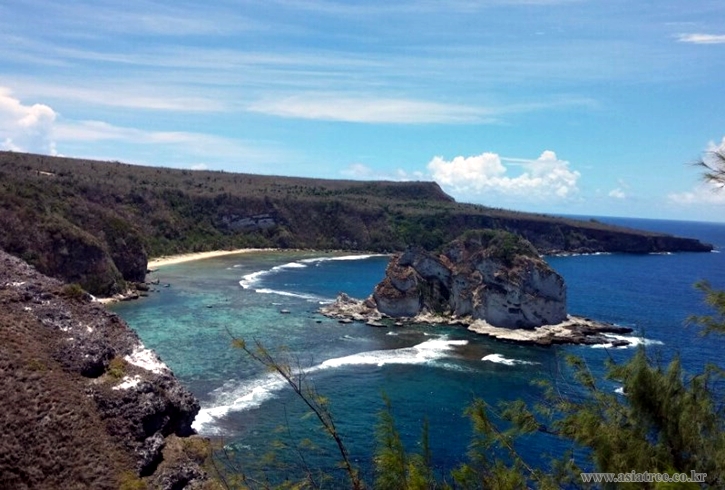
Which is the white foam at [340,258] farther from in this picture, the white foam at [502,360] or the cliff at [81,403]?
the cliff at [81,403]

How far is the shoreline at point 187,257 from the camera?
341ft

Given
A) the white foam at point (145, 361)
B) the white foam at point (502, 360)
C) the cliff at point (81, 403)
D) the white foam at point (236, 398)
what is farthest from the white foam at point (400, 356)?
the cliff at point (81, 403)

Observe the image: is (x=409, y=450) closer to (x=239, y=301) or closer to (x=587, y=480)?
(x=587, y=480)

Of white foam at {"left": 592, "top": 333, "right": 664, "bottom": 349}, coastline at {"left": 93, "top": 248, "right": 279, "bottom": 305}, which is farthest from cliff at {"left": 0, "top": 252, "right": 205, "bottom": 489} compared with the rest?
coastline at {"left": 93, "top": 248, "right": 279, "bottom": 305}

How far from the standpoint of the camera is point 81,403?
24.9 metres

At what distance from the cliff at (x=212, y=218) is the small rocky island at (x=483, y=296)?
31.9m

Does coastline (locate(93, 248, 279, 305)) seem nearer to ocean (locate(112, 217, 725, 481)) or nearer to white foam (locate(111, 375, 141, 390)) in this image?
ocean (locate(112, 217, 725, 481))

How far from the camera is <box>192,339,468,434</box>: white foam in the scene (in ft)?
121

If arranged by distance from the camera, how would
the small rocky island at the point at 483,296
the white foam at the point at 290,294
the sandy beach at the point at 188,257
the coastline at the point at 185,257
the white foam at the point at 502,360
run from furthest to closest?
1. the sandy beach at the point at 188,257
2. the coastline at the point at 185,257
3. the white foam at the point at 290,294
4. the small rocky island at the point at 483,296
5. the white foam at the point at 502,360

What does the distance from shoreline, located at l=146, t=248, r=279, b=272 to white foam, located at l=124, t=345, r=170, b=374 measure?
68820 mm

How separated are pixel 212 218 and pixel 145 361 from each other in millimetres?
107150

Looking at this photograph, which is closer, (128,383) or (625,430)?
(625,430)

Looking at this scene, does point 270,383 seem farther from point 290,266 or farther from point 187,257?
point 187,257

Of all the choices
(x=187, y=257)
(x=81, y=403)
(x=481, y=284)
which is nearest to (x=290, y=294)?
(x=481, y=284)
